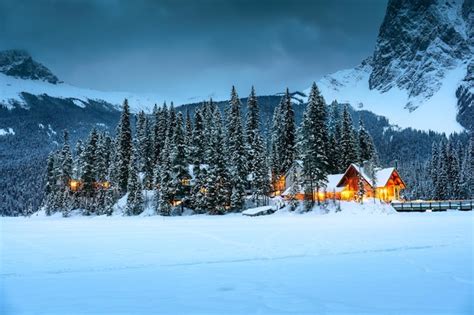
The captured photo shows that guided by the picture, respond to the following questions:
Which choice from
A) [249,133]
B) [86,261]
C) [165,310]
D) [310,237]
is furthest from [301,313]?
[249,133]

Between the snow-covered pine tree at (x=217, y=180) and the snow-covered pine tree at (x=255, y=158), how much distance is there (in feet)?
15.5

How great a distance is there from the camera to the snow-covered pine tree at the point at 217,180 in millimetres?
61750

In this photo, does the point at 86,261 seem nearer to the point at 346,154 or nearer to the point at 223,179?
the point at 223,179

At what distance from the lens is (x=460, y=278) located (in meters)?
12.6

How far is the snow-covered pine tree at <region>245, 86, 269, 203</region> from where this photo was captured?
64.4 metres

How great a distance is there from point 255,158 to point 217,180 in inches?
315

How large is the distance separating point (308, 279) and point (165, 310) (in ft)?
17.0

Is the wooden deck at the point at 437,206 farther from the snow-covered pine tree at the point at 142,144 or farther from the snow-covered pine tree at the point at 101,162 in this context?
the snow-covered pine tree at the point at 101,162

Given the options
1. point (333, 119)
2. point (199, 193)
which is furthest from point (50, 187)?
point (333, 119)

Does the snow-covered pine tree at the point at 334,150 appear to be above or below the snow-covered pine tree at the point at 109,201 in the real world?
above

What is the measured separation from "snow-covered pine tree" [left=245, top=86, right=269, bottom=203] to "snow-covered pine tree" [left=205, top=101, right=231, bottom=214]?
4735 mm

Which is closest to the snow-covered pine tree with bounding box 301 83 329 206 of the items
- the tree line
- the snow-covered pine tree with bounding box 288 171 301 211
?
the tree line

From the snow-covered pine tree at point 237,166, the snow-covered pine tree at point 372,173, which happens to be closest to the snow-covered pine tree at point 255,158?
the snow-covered pine tree at point 237,166

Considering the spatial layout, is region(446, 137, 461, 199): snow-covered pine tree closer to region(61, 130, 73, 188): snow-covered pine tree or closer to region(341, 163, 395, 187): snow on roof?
region(341, 163, 395, 187): snow on roof
